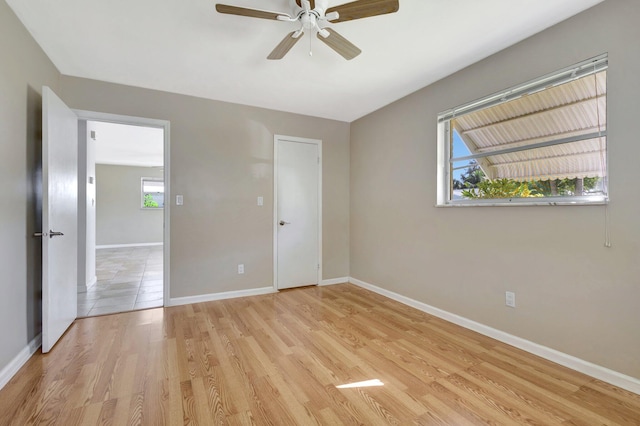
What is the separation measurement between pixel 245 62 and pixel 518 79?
7.81 feet

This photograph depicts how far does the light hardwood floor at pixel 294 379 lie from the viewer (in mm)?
1601

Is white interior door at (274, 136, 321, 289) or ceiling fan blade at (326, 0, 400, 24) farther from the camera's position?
white interior door at (274, 136, 321, 289)

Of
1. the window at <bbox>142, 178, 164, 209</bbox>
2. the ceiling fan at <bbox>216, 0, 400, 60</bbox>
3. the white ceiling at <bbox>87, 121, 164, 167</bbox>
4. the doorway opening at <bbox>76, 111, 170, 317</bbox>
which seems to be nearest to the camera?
the ceiling fan at <bbox>216, 0, 400, 60</bbox>

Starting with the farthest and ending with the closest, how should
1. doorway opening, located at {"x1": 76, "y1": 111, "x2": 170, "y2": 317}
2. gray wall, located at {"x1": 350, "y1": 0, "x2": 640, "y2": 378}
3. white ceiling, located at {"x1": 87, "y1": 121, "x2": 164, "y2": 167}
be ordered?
1. white ceiling, located at {"x1": 87, "y1": 121, "x2": 164, "y2": 167}
2. doorway opening, located at {"x1": 76, "y1": 111, "x2": 170, "y2": 317}
3. gray wall, located at {"x1": 350, "y1": 0, "x2": 640, "y2": 378}

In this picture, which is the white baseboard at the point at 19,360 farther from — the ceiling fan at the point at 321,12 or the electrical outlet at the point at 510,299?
the electrical outlet at the point at 510,299

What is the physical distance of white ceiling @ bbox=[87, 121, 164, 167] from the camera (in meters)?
5.05

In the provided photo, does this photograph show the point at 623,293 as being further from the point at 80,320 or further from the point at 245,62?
the point at 80,320

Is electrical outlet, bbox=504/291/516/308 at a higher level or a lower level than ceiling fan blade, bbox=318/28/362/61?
lower

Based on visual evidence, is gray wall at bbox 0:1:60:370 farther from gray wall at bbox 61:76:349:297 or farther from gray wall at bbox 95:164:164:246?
gray wall at bbox 95:164:164:246

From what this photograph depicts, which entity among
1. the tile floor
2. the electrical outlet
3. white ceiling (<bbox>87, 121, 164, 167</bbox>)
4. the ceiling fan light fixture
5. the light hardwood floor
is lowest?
the light hardwood floor

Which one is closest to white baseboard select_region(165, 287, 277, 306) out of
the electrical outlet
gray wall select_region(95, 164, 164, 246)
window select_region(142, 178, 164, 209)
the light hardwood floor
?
the light hardwood floor

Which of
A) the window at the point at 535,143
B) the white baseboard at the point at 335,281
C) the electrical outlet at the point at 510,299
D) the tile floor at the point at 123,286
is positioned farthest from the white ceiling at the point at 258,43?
the white baseboard at the point at 335,281

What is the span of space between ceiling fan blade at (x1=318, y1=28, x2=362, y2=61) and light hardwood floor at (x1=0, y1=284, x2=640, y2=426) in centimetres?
236

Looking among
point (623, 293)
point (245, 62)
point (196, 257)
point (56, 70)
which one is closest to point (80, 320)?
point (196, 257)
